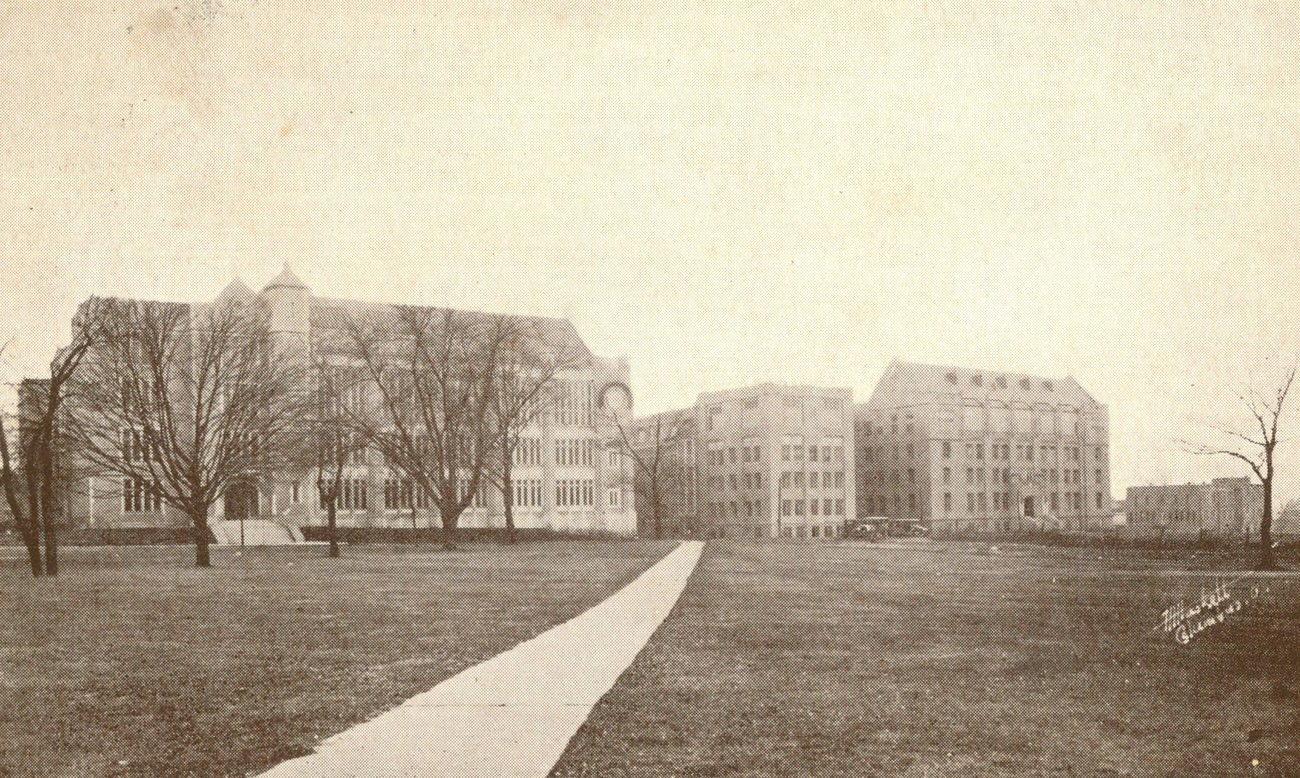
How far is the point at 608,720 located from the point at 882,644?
5.02m

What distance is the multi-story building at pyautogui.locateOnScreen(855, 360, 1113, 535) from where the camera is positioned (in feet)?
322

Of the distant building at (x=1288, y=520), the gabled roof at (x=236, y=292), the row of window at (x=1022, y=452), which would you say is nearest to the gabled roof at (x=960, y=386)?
the row of window at (x=1022, y=452)

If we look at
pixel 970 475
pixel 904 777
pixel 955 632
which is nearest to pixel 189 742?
pixel 904 777

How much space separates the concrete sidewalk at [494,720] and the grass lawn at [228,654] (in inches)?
12.0

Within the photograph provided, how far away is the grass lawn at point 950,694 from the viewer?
6.46 m

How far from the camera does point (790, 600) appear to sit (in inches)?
710

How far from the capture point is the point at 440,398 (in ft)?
186

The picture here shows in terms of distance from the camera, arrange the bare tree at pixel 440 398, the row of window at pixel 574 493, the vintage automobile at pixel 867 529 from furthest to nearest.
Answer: the row of window at pixel 574 493
the vintage automobile at pixel 867 529
the bare tree at pixel 440 398

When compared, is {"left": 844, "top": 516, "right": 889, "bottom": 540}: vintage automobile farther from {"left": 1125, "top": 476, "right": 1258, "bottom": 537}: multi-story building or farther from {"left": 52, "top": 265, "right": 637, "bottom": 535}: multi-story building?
{"left": 52, "top": 265, "right": 637, "bottom": 535}: multi-story building

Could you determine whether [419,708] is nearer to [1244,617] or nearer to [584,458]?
[1244,617]

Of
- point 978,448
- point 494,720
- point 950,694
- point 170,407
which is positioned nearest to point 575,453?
point 978,448

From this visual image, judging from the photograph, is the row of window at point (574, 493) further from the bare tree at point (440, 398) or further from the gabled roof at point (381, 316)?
the bare tree at point (440, 398)

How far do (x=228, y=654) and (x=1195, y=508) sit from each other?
7522cm

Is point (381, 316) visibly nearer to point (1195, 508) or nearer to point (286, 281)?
point (286, 281)
